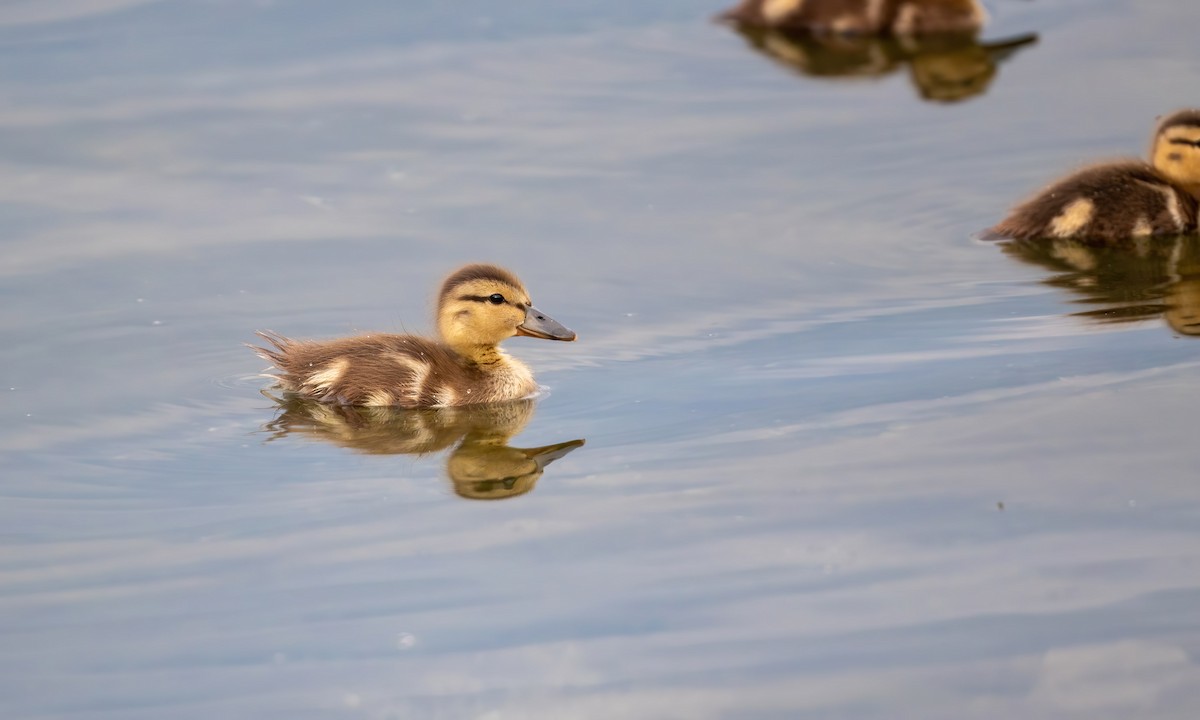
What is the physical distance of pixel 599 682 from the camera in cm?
368

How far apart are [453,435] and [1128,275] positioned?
268 cm

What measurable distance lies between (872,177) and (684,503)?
335 centimetres

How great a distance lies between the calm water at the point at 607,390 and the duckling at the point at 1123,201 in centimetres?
13

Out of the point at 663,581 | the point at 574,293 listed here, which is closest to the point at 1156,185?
the point at 574,293

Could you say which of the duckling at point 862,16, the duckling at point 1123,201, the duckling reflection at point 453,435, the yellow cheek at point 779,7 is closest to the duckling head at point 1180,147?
the duckling at point 1123,201

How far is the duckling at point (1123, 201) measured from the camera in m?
6.80

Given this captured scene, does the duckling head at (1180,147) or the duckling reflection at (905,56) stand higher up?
the duckling reflection at (905,56)

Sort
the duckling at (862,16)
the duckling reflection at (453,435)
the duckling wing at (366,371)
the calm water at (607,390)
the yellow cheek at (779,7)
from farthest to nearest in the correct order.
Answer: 1. the yellow cheek at (779,7)
2. the duckling at (862,16)
3. the duckling wing at (366,371)
4. the duckling reflection at (453,435)
5. the calm water at (607,390)

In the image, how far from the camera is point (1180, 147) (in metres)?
6.88

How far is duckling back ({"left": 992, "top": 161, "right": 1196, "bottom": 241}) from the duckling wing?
8.32 feet

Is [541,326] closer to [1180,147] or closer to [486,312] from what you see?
[486,312]

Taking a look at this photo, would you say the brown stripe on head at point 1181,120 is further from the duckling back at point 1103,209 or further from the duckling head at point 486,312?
the duckling head at point 486,312

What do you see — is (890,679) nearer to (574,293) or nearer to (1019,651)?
(1019,651)

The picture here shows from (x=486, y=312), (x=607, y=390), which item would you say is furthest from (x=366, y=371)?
(x=607, y=390)
